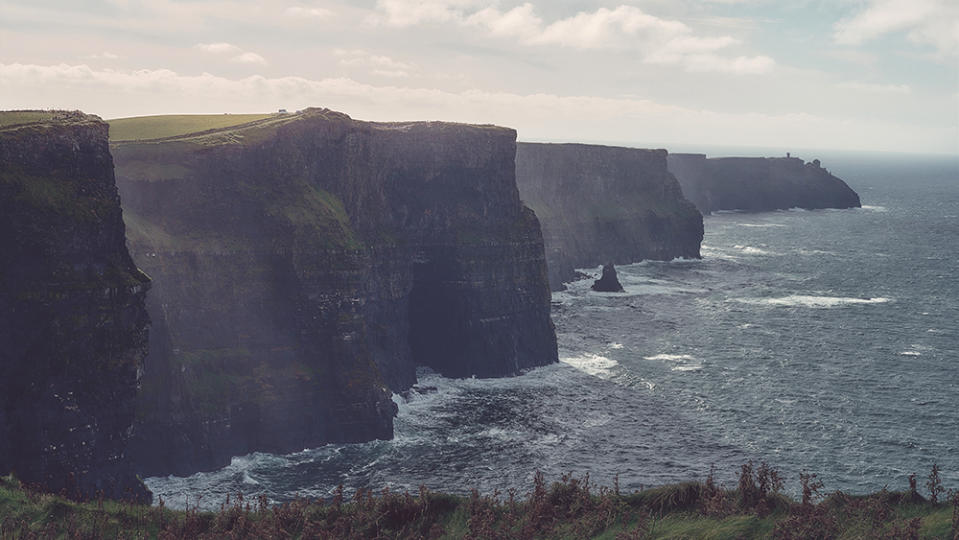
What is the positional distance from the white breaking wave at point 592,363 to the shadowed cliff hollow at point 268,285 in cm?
862

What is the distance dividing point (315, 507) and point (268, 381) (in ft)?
142

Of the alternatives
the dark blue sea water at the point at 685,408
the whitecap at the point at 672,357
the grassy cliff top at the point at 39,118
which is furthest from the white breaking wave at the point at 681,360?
the grassy cliff top at the point at 39,118

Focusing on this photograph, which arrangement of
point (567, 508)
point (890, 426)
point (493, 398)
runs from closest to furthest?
point (567, 508)
point (890, 426)
point (493, 398)

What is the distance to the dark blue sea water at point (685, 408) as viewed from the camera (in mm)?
65875

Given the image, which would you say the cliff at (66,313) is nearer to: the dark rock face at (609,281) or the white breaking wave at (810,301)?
the dark rock face at (609,281)

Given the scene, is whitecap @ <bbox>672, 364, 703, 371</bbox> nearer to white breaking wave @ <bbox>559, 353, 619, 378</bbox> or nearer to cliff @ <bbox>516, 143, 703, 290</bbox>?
white breaking wave @ <bbox>559, 353, 619, 378</bbox>

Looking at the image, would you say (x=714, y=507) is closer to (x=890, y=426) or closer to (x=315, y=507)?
(x=315, y=507)

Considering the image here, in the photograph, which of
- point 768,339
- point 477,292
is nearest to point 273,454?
point 477,292

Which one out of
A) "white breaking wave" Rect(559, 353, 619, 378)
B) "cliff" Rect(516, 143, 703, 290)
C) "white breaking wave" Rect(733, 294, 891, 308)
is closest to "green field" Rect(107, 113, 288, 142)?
"white breaking wave" Rect(559, 353, 619, 378)

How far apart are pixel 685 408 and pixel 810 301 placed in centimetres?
6357

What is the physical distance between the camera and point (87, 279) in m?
55.5

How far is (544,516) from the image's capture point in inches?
1066

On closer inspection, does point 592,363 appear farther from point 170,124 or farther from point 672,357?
point 170,124

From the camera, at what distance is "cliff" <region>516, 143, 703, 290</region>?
16638 cm
